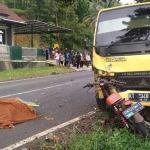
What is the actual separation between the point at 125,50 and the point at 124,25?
889 millimetres

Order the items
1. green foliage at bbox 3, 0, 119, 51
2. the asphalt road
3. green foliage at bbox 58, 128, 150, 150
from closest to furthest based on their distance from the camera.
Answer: green foliage at bbox 58, 128, 150, 150
the asphalt road
green foliage at bbox 3, 0, 119, 51

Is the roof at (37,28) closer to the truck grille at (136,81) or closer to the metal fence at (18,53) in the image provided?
the metal fence at (18,53)

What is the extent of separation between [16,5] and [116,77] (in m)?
48.1

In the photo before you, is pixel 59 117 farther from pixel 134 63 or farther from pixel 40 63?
pixel 40 63

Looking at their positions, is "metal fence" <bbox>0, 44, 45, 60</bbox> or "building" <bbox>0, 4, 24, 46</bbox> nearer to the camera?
"metal fence" <bbox>0, 44, 45, 60</bbox>

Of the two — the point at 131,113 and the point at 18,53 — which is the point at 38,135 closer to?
the point at 131,113

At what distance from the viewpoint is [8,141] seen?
5.80 metres

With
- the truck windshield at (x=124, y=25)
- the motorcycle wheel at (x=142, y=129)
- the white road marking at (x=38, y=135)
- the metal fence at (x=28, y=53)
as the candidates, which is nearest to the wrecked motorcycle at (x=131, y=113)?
the motorcycle wheel at (x=142, y=129)

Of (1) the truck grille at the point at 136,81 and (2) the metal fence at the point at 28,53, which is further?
(2) the metal fence at the point at 28,53

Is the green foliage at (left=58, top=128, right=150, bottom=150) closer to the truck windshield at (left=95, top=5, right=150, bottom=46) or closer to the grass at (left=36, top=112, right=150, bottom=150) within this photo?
the grass at (left=36, top=112, right=150, bottom=150)

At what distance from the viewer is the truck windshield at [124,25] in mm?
7043

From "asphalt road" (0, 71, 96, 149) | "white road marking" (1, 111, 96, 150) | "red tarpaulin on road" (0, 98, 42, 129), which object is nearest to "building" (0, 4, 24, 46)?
"asphalt road" (0, 71, 96, 149)

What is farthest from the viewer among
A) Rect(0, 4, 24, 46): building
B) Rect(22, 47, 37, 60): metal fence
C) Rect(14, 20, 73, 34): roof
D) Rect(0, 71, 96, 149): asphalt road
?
Rect(0, 4, 24, 46): building

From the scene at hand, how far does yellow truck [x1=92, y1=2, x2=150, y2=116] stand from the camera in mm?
6355
